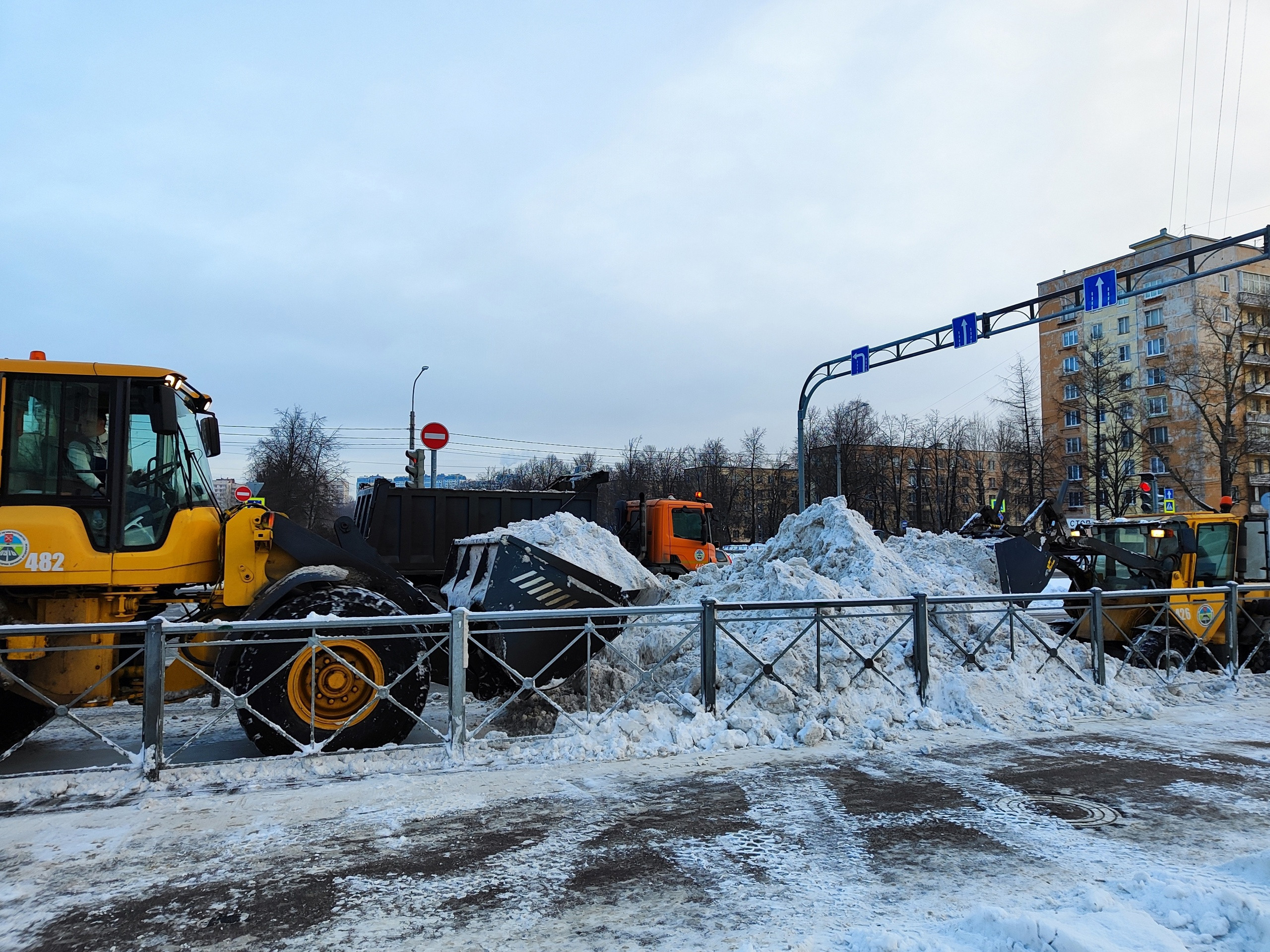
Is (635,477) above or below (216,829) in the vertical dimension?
above

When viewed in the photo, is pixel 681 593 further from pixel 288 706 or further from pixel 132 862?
pixel 132 862

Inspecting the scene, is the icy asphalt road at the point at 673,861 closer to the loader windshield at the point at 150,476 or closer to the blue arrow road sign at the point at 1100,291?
the loader windshield at the point at 150,476

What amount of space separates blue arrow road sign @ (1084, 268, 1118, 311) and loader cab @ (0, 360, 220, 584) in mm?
15285

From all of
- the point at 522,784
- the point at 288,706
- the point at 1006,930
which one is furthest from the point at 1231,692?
the point at 288,706

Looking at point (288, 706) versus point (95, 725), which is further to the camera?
point (95, 725)

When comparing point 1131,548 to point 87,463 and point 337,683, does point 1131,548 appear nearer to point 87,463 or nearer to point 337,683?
point 337,683

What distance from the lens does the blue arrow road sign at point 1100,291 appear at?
590 inches

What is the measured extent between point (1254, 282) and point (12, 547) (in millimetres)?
61175

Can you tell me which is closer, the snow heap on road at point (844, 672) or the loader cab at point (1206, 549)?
the snow heap on road at point (844, 672)

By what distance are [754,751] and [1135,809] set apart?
2.88 metres

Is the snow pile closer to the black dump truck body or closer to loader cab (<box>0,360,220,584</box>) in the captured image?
the black dump truck body

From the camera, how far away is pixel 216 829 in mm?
5223

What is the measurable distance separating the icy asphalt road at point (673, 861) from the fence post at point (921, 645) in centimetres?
135

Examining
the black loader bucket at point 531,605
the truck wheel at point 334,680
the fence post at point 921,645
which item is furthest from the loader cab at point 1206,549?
the truck wheel at point 334,680
